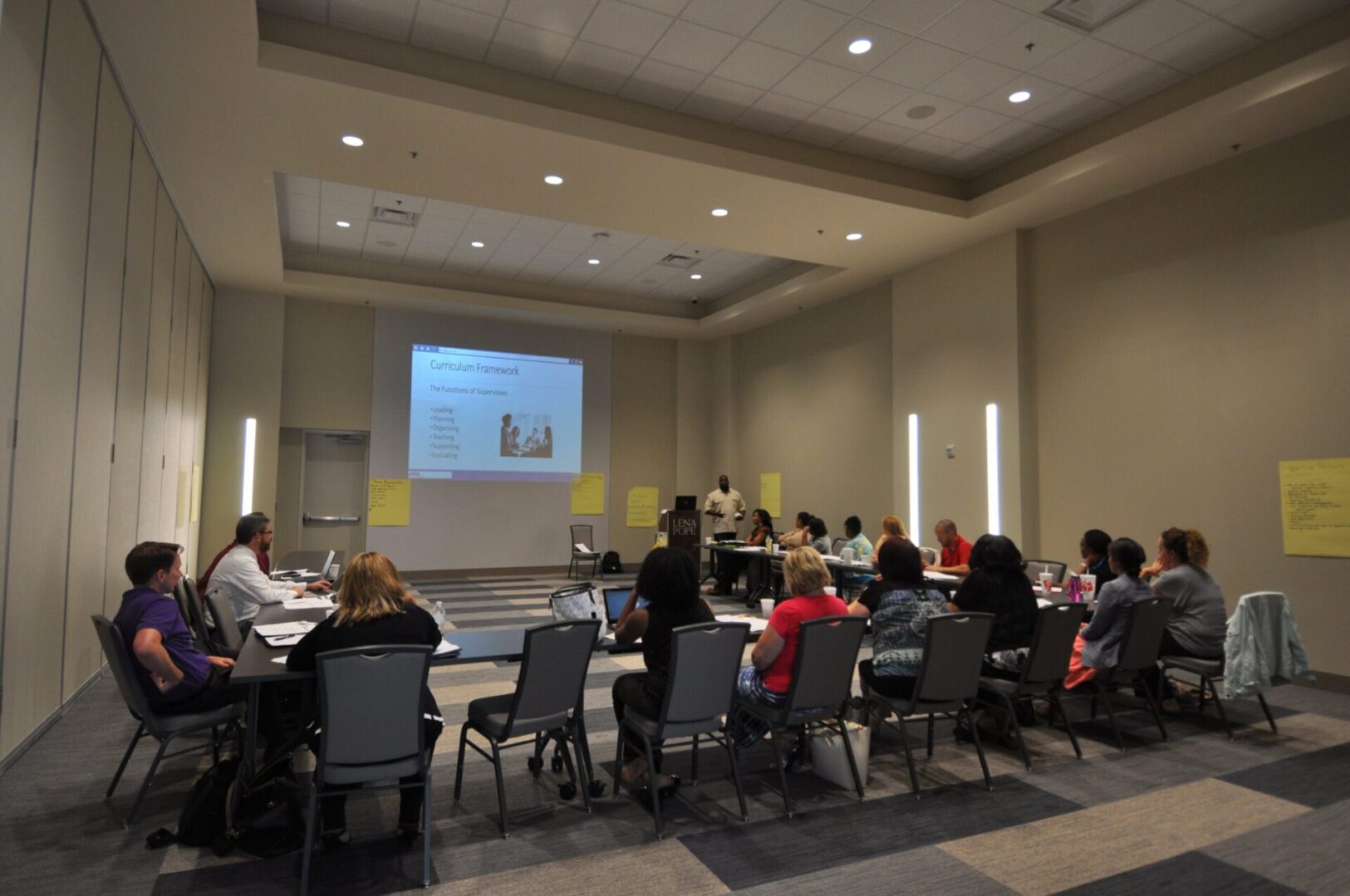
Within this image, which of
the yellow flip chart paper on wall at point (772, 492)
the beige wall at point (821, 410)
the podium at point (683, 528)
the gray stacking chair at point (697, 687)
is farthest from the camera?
the yellow flip chart paper on wall at point (772, 492)

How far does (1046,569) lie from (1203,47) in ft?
13.1

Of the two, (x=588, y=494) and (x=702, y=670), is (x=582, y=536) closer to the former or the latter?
(x=588, y=494)

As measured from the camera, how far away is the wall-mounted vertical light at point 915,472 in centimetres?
886

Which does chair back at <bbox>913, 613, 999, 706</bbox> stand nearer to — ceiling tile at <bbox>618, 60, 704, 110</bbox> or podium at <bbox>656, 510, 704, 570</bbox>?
ceiling tile at <bbox>618, 60, 704, 110</bbox>

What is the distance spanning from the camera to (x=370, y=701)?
2639 mm

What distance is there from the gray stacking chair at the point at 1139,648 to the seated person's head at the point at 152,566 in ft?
15.4

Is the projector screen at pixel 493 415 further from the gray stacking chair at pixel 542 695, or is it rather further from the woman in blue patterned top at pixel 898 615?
the woman in blue patterned top at pixel 898 615

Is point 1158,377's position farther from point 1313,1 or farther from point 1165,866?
point 1165,866

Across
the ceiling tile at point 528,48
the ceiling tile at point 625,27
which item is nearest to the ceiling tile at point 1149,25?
the ceiling tile at point 625,27

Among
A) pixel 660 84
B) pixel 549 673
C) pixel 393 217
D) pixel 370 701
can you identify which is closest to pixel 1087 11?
pixel 660 84

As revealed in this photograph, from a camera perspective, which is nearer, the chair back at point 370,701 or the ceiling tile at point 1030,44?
the chair back at point 370,701

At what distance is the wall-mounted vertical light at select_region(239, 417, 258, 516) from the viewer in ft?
32.8

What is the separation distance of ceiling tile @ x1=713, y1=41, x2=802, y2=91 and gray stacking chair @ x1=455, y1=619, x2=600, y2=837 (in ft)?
14.1

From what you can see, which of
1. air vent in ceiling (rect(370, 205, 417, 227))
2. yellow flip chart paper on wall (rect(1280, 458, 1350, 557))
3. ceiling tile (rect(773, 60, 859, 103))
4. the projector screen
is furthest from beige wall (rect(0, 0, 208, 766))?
yellow flip chart paper on wall (rect(1280, 458, 1350, 557))
